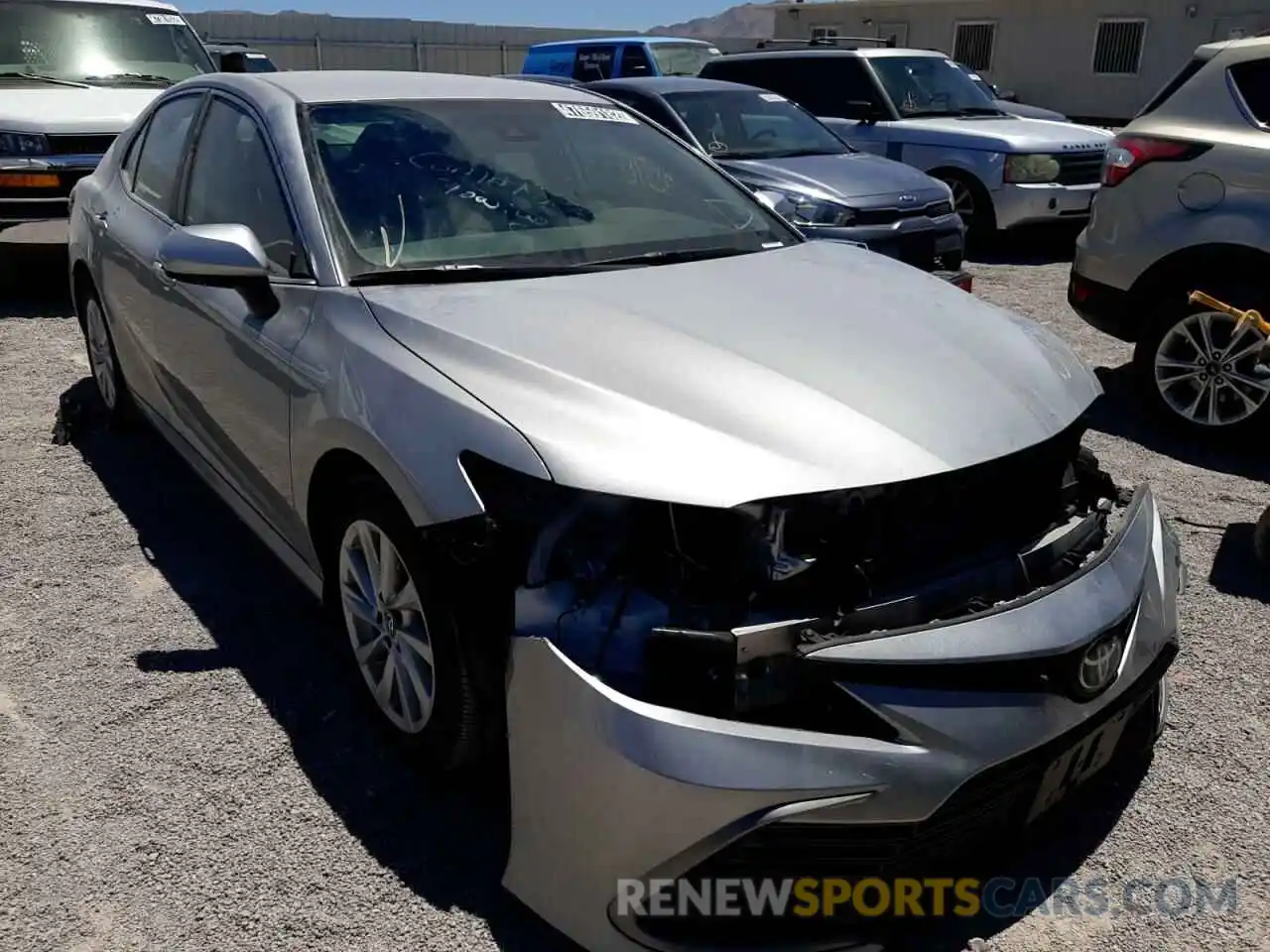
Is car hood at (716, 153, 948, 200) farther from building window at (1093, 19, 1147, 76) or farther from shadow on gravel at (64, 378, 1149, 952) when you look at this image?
building window at (1093, 19, 1147, 76)

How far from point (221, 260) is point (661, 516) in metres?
1.51

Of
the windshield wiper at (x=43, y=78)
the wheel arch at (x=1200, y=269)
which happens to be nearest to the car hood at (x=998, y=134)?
the wheel arch at (x=1200, y=269)

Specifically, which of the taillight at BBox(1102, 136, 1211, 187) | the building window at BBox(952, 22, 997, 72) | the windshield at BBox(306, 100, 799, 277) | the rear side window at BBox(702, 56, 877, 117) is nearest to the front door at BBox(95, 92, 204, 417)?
the windshield at BBox(306, 100, 799, 277)

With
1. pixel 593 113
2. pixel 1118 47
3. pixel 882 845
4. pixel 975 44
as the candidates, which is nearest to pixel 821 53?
pixel 593 113

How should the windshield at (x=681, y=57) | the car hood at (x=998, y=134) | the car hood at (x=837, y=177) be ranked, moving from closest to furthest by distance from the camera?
the car hood at (x=837, y=177) < the car hood at (x=998, y=134) < the windshield at (x=681, y=57)

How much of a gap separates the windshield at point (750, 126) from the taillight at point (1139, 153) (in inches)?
122

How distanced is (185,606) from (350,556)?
3.72 feet

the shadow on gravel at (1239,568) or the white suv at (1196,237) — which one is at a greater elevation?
the white suv at (1196,237)

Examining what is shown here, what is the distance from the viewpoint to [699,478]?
2.06 m

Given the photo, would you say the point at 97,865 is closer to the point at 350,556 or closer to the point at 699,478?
the point at 350,556

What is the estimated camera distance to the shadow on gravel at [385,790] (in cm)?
234

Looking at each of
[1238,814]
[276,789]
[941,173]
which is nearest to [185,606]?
[276,789]

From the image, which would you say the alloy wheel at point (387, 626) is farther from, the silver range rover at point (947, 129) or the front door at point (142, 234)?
the silver range rover at point (947, 129)

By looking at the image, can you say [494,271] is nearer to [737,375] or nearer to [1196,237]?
[737,375]
